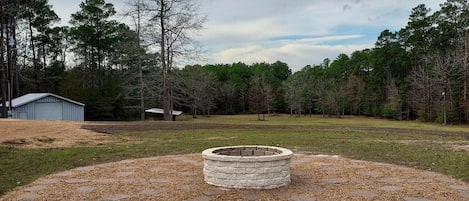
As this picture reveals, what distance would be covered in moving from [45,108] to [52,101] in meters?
0.67

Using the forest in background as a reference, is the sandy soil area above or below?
below

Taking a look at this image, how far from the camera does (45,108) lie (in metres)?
26.4

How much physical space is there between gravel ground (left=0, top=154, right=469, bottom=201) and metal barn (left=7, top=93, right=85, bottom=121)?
2093cm

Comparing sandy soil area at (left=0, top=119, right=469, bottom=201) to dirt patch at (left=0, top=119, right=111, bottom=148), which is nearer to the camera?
sandy soil area at (left=0, top=119, right=469, bottom=201)

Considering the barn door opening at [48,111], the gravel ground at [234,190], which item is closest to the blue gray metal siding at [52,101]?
the barn door opening at [48,111]

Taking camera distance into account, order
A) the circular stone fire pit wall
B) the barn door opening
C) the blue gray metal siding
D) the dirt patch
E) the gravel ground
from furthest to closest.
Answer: the barn door opening, the blue gray metal siding, the dirt patch, the circular stone fire pit wall, the gravel ground

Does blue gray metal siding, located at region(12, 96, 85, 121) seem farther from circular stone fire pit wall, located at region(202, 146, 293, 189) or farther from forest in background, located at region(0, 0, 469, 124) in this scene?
circular stone fire pit wall, located at region(202, 146, 293, 189)

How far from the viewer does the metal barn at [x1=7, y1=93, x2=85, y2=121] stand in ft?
83.0

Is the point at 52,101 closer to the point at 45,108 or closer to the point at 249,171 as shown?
the point at 45,108

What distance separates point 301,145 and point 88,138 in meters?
6.79

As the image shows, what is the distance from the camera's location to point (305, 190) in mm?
5535

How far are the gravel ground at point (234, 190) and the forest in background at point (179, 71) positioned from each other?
58.3 feet

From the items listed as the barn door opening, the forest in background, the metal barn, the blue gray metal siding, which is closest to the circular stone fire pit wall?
the forest in background

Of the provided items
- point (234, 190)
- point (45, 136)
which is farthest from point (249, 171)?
point (45, 136)
